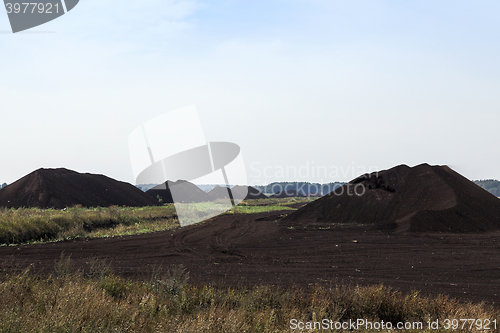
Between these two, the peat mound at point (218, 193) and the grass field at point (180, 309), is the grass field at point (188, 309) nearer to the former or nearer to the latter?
the grass field at point (180, 309)

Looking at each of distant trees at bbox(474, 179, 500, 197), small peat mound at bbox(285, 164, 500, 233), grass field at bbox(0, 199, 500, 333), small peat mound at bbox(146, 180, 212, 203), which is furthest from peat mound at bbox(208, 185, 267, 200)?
distant trees at bbox(474, 179, 500, 197)

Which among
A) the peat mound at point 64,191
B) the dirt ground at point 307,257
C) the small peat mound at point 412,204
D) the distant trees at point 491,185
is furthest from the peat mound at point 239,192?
the distant trees at point 491,185

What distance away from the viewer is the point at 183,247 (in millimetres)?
19719

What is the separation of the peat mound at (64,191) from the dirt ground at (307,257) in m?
34.5

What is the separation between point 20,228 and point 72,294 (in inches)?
711

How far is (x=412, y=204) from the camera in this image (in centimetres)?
3020

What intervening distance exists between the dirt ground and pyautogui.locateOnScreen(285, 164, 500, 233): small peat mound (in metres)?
2.00

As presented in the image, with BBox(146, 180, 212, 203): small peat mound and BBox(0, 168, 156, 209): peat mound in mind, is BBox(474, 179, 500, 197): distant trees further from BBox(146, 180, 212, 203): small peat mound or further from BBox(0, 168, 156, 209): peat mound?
BBox(0, 168, 156, 209): peat mound

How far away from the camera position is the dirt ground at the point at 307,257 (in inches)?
484

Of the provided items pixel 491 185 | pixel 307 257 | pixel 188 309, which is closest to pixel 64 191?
pixel 307 257

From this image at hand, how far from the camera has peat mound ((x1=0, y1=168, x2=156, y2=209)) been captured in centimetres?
5006

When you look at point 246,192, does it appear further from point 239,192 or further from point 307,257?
point 307,257

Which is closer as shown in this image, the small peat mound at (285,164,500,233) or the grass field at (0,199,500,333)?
the grass field at (0,199,500,333)

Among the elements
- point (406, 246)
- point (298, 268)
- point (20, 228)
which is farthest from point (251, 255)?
point (20, 228)
